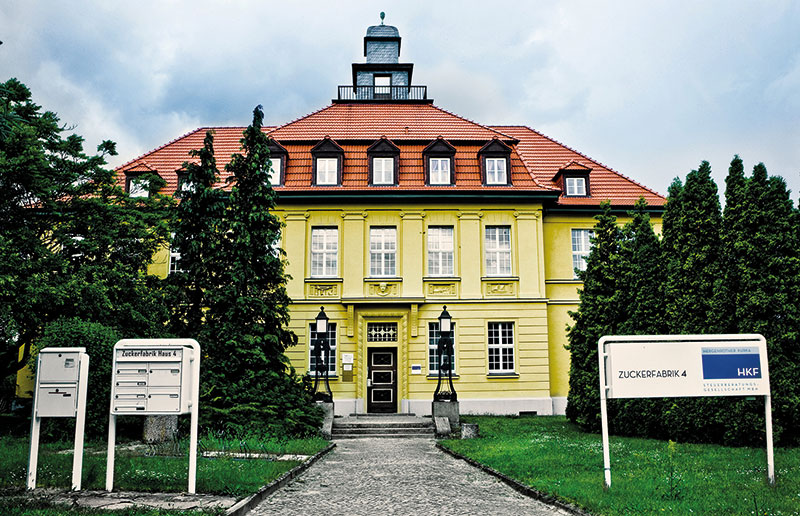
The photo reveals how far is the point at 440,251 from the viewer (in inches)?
990

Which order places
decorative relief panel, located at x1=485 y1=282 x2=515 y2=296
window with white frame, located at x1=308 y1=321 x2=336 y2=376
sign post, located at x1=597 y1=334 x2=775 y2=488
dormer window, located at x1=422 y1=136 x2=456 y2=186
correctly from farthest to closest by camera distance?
1. dormer window, located at x1=422 y1=136 x2=456 y2=186
2. decorative relief panel, located at x1=485 y1=282 x2=515 y2=296
3. window with white frame, located at x1=308 y1=321 x2=336 y2=376
4. sign post, located at x1=597 y1=334 x2=775 y2=488

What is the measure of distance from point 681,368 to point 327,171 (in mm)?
18925

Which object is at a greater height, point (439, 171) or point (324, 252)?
→ point (439, 171)

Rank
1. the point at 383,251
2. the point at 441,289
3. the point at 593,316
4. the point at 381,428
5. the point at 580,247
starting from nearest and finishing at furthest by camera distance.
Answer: the point at 593,316
the point at 381,428
the point at 441,289
the point at 383,251
the point at 580,247

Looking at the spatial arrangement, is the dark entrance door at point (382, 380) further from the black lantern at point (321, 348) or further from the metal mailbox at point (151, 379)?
the metal mailbox at point (151, 379)

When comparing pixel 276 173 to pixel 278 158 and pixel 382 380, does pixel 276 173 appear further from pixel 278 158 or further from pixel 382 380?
pixel 382 380

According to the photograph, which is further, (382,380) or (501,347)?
(501,347)

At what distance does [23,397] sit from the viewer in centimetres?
2416

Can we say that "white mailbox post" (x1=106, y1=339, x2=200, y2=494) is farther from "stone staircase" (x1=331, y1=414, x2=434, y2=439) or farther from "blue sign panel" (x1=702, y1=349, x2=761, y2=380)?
"stone staircase" (x1=331, y1=414, x2=434, y2=439)

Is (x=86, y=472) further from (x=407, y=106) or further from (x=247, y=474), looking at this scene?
(x=407, y=106)

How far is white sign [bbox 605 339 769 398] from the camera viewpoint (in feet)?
27.8

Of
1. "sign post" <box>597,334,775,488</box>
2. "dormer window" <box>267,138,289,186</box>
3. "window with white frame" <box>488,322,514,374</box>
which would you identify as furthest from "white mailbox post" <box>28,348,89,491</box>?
"window with white frame" <box>488,322,514,374</box>

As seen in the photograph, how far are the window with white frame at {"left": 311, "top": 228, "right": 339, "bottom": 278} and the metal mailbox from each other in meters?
16.4

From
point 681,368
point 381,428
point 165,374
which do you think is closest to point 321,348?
point 381,428
